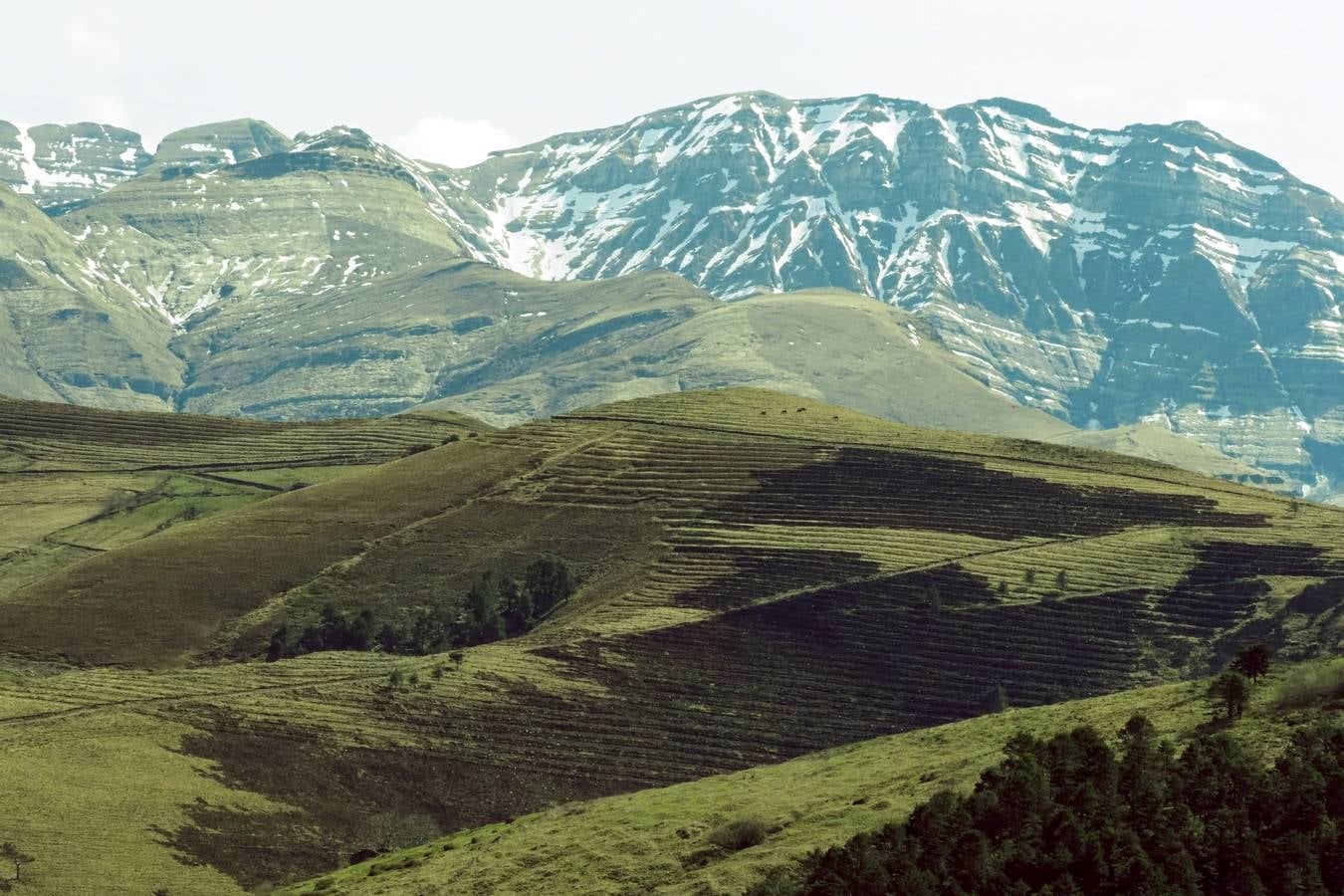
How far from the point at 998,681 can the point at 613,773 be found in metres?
37.3

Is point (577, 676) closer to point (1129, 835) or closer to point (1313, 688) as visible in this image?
point (1313, 688)

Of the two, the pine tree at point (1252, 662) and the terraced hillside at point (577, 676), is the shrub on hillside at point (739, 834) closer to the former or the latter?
the pine tree at point (1252, 662)

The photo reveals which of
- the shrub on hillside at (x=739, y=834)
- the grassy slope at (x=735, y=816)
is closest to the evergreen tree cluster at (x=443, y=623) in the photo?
the grassy slope at (x=735, y=816)

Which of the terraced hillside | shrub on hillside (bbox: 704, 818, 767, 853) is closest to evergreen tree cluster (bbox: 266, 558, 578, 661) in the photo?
the terraced hillside

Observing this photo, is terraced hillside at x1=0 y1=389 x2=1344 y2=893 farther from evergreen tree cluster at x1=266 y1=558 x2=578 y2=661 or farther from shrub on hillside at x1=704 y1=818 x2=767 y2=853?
shrub on hillside at x1=704 y1=818 x2=767 y2=853

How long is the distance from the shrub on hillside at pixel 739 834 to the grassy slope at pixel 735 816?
734mm

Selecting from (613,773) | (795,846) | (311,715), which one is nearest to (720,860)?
(795,846)

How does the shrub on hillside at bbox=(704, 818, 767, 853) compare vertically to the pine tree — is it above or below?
below

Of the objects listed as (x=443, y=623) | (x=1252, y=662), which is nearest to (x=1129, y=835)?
(x=1252, y=662)

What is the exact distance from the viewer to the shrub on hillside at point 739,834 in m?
106

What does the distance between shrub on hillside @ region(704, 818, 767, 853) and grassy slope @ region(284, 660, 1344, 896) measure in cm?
73

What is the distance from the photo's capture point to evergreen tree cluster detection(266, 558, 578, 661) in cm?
18600

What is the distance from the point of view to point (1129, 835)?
92812 millimetres

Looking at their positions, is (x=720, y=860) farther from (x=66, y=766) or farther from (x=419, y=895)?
(x=66, y=766)
